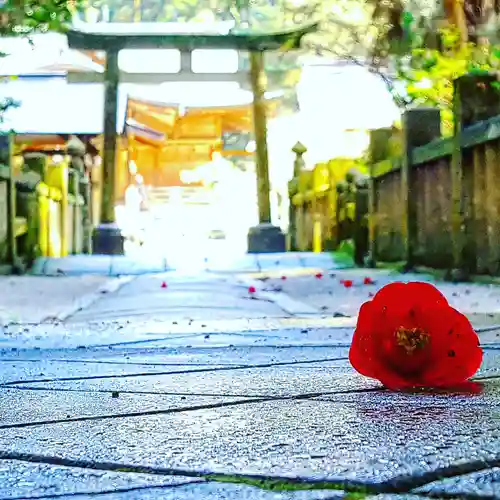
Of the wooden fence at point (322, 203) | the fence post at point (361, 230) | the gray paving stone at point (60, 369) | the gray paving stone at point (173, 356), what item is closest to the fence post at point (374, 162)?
the fence post at point (361, 230)

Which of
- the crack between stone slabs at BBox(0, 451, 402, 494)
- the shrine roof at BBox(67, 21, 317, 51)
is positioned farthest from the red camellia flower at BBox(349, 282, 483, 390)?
the shrine roof at BBox(67, 21, 317, 51)

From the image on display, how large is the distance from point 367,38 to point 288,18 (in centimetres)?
633

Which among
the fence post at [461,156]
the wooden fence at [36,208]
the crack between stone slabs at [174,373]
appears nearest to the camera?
the crack between stone slabs at [174,373]

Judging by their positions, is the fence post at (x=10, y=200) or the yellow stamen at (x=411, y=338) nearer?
the yellow stamen at (x=411, y=338)

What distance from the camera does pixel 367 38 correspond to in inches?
523

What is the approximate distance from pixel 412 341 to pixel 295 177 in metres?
14.3

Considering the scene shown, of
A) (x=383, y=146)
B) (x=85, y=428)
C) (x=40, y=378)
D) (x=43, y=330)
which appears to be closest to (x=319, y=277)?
(x=383, y=146)

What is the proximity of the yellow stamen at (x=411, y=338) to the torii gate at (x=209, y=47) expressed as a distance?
12.3 meters

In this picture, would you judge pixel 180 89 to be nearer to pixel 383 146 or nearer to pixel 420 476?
pixel 383 146

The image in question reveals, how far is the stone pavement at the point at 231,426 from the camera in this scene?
3.30 feet

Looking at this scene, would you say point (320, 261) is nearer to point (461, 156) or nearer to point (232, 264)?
point (232, 264)

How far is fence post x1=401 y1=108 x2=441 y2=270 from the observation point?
708 cm

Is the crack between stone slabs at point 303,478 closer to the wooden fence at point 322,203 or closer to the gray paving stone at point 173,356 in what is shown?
the gray paving stone at point 173,356

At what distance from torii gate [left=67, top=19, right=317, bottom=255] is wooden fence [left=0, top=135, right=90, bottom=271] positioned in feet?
2.33
